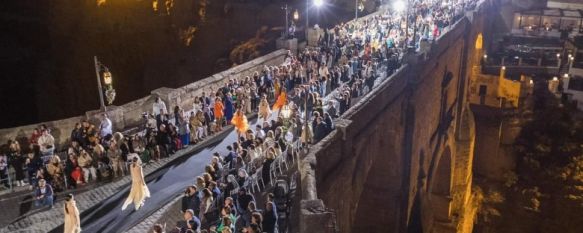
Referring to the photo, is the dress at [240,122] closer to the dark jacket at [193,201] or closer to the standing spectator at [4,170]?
the dark jacket at [193,201]

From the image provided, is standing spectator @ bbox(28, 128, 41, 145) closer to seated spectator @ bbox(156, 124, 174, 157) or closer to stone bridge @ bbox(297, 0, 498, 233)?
seated spectator @ bbox(156, 124, 174, 157)

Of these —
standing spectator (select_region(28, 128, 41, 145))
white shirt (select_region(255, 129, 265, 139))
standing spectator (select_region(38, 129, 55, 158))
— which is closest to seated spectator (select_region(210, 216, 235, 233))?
white shirt (select_region(255, 129, 265, 139))

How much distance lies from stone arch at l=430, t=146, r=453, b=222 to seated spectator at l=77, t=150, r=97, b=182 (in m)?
21.1

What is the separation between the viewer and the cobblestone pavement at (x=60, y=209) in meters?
12.1

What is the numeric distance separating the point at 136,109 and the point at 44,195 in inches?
225

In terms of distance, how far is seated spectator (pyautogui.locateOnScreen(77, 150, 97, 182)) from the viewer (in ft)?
45.0

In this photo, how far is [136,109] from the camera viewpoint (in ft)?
59.2

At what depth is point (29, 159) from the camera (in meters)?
13.7

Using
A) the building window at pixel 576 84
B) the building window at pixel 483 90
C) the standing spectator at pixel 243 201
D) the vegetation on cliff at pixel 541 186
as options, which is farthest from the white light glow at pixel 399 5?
the standing spectator at pixel 243 201

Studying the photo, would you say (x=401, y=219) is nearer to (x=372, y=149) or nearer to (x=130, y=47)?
(x=372, y=149)

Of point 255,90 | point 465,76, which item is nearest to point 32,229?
point 255,90

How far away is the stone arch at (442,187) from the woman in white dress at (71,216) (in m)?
23.0

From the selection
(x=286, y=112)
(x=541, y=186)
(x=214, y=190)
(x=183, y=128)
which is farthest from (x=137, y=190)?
(x=541, y=186)

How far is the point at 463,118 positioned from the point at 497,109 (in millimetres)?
3930
